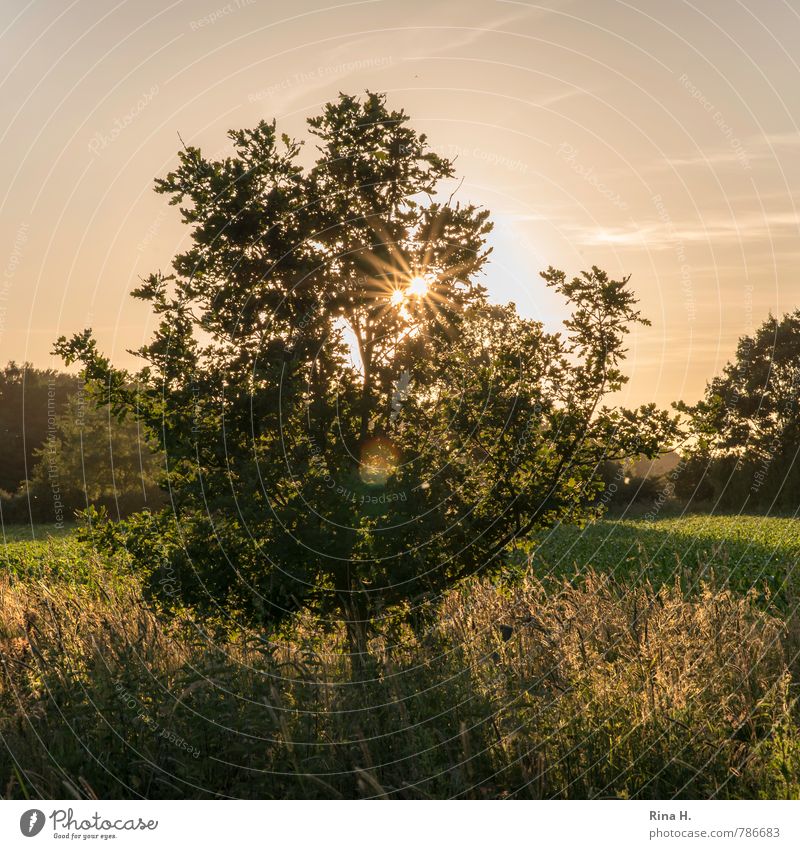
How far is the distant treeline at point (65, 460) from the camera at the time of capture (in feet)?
163

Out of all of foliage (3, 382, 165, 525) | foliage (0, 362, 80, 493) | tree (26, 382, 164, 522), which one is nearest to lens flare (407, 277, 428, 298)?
foliage (3, 382, 165, 525)

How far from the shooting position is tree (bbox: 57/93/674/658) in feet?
21.2

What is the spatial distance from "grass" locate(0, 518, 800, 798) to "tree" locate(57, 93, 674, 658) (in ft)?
2.01

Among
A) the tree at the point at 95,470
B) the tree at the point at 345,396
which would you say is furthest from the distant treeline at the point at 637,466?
the tree at the point at 345,396

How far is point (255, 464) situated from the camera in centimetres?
636

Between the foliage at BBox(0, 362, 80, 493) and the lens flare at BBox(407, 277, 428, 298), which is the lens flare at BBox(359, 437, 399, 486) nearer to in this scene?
the lens flare at BBox(407, 277, 428, 298)

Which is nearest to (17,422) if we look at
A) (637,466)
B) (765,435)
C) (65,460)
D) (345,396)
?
(65,460)

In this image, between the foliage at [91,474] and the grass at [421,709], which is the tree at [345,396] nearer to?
the grass at [421,709]

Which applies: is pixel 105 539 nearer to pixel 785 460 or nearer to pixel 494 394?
pixel 494 394

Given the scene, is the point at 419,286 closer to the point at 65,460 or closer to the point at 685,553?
the point at 685,553

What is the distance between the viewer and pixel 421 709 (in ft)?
19.2

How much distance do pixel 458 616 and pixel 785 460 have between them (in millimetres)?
51725

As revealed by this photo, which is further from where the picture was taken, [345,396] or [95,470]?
[95,470]
